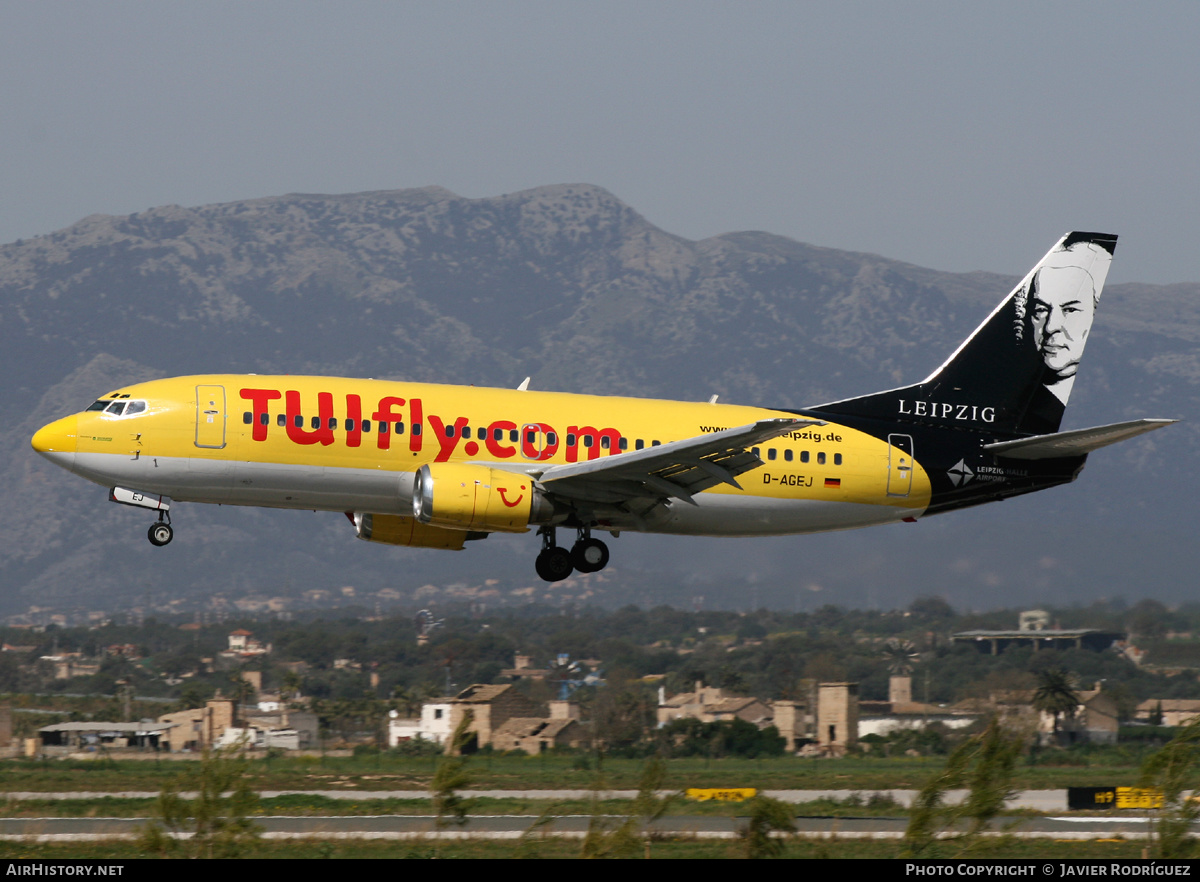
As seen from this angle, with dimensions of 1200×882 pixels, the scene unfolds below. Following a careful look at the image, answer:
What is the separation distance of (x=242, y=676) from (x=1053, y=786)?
65.8 metres

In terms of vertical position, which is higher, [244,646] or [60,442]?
[60,442]

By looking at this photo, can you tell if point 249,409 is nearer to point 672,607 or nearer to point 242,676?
point 242,676

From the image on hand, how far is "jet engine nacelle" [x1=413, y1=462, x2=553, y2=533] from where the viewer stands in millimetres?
33656

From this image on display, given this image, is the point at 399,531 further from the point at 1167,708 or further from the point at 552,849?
the point at 1167,708

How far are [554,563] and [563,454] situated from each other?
10.2 ft

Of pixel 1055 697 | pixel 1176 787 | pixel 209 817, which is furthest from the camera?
pixel 1055 697

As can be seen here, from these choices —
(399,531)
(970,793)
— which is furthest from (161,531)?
(970,793)

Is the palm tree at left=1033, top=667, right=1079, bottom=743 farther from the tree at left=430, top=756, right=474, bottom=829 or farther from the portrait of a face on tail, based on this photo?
the tree at left=430, top=756, right=474, bottom=829

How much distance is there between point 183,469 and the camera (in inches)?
1348

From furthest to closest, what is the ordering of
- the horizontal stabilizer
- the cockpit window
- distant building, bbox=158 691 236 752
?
distant building, bbox=158 691 236 752, the horizontal stabilizer, the cockpit window

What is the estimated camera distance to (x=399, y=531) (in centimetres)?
3847

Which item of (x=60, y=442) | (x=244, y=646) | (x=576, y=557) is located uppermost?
(x=60, y=442)

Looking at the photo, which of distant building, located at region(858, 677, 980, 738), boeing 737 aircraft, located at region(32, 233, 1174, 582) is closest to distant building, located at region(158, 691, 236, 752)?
boeing 737 aircraft, located at region(32, 233, 1174, 582)

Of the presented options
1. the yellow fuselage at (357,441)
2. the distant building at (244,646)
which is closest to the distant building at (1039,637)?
the yellow fuselage at (357,441)
